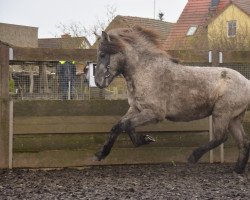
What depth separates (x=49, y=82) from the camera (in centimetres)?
781

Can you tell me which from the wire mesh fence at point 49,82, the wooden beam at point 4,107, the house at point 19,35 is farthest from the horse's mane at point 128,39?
the house at point 19,35

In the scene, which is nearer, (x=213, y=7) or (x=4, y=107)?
(x=4, y=107)

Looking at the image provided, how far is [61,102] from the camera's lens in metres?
7.79

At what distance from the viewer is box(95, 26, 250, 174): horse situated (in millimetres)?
7020

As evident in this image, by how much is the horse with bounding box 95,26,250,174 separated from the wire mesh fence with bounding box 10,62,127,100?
2.53ft

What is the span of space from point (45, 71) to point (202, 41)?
14.1m

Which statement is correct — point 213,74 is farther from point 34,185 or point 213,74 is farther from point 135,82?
point 34,185

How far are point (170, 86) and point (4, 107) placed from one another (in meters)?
2.34

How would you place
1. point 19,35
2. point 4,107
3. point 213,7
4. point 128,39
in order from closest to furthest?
point 128,39 → point 4,107 → point 213,7 → point 19,35

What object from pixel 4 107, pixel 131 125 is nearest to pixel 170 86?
pixel 131 125

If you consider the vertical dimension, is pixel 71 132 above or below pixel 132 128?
below

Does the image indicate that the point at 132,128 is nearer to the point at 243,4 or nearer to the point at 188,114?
the point at 188,114

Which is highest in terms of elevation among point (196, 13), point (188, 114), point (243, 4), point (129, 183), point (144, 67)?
point (243, 4)

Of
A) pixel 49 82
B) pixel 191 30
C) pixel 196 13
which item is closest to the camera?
pixel 49 82
